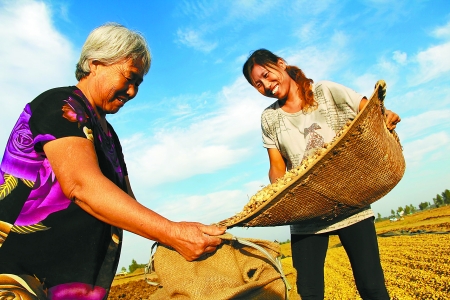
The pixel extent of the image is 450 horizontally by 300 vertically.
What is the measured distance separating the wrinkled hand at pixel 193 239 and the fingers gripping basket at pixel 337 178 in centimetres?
19

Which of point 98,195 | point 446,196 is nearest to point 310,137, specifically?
point 98,195

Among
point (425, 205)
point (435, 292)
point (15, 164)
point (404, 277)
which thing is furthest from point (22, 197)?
point (425, 205)

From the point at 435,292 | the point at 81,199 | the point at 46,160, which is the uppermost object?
the point at 46,160

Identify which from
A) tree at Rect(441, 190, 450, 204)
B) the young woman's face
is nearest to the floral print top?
the young woman's face

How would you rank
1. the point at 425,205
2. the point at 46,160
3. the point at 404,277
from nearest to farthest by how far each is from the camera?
the point at 46,160 → the point at 404,277 → the point at 425,205

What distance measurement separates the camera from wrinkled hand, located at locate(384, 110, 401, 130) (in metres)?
2.09

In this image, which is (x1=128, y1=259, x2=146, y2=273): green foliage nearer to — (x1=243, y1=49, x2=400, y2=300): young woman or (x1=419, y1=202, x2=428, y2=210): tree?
(x1=243, y1=49, x2=400, y2=300): young woman

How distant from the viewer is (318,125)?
2.48m

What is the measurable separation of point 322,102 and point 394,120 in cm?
51

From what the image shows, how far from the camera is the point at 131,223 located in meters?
1.43

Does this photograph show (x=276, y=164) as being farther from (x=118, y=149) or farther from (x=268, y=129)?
(x=118, y=149)


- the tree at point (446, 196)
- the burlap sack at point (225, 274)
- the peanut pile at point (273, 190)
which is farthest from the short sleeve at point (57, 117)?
the tree at point (446, 196)

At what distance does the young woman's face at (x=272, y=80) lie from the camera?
2.63m

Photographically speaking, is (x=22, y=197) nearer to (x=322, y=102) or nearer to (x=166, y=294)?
(x=166, y=294)
